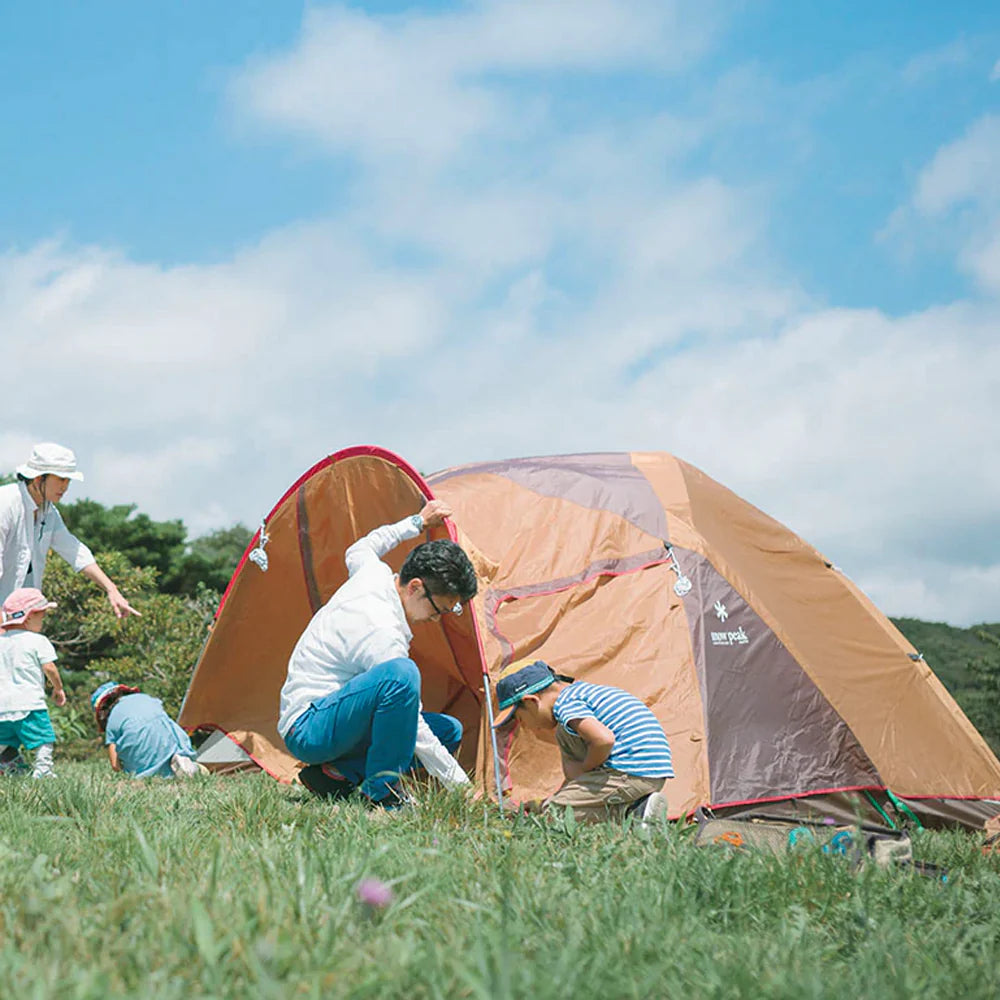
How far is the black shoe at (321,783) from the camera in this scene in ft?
13.4

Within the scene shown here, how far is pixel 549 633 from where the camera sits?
4.54m

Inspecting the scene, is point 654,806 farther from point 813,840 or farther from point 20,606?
point 20,606

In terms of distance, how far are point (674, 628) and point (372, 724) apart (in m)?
1.50

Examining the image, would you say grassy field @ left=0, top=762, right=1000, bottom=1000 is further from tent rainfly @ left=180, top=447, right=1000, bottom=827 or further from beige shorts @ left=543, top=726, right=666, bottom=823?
tent rainfly @ left=180, top=447, right=1000, bottom=827

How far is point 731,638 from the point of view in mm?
4555

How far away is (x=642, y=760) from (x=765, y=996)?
216 cm

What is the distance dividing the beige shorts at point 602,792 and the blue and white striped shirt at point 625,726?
0.10 ft

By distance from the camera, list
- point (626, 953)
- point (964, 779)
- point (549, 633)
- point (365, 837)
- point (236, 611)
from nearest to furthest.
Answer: point (626, 953), point (365, 837), point (549, 633), point (964, 779), point (236, 611)

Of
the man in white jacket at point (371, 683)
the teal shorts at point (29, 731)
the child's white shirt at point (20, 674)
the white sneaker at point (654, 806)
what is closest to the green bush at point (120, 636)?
the teal shorts at point (29, 731)

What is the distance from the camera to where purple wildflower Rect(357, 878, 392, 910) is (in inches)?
69.6

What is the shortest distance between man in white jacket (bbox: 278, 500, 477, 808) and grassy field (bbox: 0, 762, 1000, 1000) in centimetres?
89

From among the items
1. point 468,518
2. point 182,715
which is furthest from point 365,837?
point 182,715

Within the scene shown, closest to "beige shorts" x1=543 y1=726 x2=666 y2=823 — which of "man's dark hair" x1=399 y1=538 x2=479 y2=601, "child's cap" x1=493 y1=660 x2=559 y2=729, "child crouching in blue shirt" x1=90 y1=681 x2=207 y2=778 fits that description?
"child's cap" x1=493 y1=660 x2=559 y2=729

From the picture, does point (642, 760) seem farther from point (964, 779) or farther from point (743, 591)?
point (964, 779)
